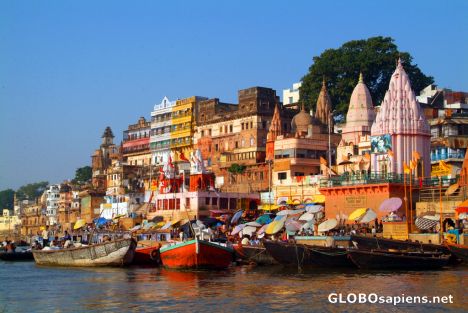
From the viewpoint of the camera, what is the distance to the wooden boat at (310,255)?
3394cm

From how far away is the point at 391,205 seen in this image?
1598 inches

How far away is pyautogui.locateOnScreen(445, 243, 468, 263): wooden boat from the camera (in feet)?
113

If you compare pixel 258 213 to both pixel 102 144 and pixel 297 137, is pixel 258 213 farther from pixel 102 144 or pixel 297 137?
pixel 102 144

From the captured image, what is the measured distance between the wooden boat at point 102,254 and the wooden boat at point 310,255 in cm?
858

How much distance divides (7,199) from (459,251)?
136 meters

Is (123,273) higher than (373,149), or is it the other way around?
(373,149)

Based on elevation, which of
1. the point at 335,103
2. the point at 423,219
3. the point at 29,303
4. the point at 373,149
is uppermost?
the point at 335,103

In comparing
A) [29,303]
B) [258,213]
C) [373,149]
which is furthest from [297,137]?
[29,303]

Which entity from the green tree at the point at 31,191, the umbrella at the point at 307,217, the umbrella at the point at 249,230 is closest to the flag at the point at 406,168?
the umbrella at the point at 307,217

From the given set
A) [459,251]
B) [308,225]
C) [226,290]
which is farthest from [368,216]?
[226,290]

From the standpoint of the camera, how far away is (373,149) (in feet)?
159

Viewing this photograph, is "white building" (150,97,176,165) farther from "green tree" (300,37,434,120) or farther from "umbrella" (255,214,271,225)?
"umbrella" (255,214,271,225)

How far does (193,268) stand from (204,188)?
21640 mm

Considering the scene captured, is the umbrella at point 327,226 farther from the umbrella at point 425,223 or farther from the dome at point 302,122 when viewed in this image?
the dome at point 302,122
